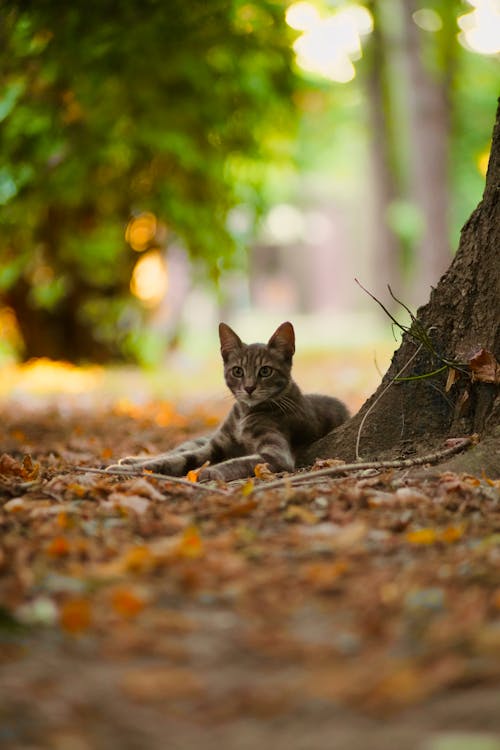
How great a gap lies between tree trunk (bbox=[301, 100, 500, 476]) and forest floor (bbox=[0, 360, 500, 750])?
2.18 ft

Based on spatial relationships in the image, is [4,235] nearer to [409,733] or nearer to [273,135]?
[273,135]

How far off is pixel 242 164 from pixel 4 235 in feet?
12.0

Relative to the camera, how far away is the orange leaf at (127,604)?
106 inches

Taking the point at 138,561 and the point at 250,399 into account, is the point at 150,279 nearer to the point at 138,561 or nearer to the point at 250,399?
the point at 250,399

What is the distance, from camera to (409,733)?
2051mm

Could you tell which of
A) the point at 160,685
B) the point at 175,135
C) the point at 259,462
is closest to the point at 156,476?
the point at 259,462

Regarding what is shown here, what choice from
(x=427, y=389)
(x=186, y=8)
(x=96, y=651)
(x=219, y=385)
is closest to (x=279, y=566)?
(x=96, y=651)

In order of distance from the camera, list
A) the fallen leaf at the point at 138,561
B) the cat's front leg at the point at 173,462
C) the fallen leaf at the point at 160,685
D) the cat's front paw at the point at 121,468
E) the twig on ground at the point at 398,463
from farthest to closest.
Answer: the cat's front leg at the point at 173,462 → the cat's front paw at the point at 121,468 → the twig on ground at the point at 398,463 → the fallen leaf at the point at 138,561 → the fallen leaf at the point at 160,685

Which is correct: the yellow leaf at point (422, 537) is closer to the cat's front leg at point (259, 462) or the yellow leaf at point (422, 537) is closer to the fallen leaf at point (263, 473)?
the fallen leaf at point (263, 473)

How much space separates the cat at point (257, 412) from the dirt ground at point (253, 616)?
4.37 feet

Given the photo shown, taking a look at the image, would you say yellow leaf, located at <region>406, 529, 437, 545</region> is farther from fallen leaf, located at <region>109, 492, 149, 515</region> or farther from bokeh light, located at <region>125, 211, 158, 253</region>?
bokeh light, located at <region>125, 211, 158, 253</region>

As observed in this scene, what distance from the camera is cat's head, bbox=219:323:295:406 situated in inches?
224

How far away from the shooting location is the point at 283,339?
5746mm

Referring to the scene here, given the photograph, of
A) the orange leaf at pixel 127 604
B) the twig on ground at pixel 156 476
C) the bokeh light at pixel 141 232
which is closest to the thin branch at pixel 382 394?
the twig on ground at pixel 156 476
